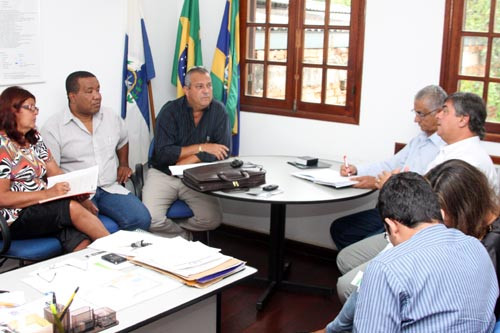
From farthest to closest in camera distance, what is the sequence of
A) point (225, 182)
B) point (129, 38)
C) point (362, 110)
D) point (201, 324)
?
point (129, 38), point (362, 110), point (225, 182), point (201, 324)

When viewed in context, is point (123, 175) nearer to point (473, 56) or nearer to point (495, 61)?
point (473, 56)

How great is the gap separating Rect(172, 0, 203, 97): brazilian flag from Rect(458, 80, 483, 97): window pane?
205 centimetres

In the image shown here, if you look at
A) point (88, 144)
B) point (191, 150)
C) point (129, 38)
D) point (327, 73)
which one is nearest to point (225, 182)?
point (191, 150)

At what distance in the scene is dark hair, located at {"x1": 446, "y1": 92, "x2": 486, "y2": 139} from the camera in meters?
3.07

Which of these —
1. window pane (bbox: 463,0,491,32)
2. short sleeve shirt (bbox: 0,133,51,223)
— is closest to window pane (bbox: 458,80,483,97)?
window pane (bbox: 463,0,491,32)

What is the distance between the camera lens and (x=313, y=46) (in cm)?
445

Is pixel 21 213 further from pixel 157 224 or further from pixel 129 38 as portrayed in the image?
pixel 129 38

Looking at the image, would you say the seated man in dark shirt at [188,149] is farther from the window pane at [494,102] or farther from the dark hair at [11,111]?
the window pane at [494,102]

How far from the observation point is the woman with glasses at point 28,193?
3246 mm

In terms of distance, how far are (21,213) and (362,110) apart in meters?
2.38

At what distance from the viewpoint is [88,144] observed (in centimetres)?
397

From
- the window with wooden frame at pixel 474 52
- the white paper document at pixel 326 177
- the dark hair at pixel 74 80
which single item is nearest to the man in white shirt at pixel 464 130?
the white paper document at pixel 326 177

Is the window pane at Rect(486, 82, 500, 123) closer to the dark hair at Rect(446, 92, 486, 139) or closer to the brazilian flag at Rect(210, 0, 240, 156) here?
the dark hair at Rect(446, 92, 486, 139)

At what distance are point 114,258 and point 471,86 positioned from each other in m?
2.58
